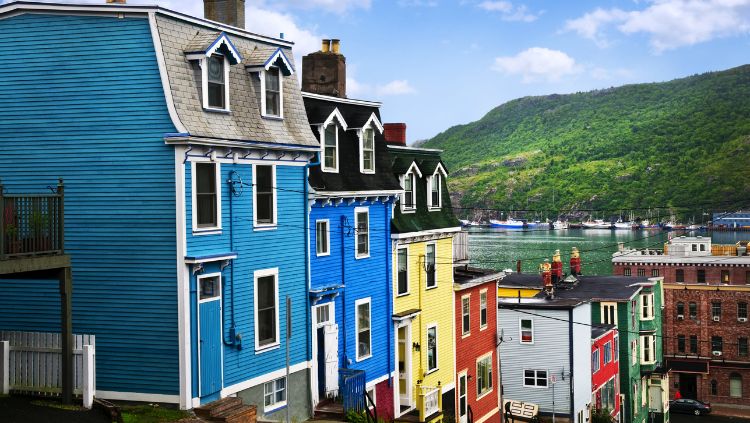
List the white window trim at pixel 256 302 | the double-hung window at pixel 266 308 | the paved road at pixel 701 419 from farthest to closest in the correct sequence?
the paved road at pixel 701 419
the double-hung window at pixel 266 308
the white window trim at pixel 256 302

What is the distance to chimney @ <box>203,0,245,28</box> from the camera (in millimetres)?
27000

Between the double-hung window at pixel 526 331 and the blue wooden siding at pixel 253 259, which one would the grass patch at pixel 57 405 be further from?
the double-hung window at pixel 526 331

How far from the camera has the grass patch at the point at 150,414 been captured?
20.4 m

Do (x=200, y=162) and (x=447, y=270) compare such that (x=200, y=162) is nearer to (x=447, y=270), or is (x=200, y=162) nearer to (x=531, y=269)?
(x=447, y=270)

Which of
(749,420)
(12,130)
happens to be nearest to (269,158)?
(12,130)

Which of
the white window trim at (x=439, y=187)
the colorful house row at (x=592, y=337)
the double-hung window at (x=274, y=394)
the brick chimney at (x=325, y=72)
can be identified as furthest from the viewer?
the colorful house row at (x=592, y=337)

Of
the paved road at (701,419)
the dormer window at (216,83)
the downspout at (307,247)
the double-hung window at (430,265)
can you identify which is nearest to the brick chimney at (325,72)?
the downspout at (307,247)

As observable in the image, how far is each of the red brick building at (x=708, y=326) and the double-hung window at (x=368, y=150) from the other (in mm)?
76407

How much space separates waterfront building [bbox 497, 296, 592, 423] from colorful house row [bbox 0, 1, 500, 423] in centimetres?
2378

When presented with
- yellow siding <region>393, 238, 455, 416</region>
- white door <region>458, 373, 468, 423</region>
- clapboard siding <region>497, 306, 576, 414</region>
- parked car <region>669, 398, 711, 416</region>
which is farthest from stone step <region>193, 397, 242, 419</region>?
parked car <region>669, 398, 711, 416</region>

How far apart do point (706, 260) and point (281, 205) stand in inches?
3359

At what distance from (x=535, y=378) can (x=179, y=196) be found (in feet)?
112

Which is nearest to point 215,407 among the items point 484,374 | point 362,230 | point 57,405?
point 57,405

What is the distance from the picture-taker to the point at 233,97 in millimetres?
24094
